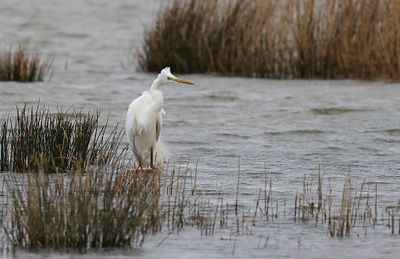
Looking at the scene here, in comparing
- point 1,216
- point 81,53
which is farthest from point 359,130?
point 81,53

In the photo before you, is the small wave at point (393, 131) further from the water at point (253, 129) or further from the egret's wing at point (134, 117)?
the egret's wing at point (134, 117)

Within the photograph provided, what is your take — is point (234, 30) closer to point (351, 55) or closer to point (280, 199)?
point (351, 55)

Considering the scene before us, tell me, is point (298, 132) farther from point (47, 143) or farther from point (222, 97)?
point (47, 143)

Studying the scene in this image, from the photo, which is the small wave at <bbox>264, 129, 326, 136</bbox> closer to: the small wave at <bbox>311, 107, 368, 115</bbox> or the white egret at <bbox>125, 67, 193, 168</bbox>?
the small wave at <bbox>311, 107, 368, 115</bbox>

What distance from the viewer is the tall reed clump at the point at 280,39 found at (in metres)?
15.2

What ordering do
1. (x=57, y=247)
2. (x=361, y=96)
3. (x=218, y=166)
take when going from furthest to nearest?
(x=361, y=96) → (x=218, y=166) → (x=57, y=247)

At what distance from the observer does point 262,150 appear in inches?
437

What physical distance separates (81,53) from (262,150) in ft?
32.1

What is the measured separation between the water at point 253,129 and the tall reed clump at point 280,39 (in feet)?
0.88

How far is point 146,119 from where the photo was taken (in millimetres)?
9500

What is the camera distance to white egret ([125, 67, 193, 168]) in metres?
9.48

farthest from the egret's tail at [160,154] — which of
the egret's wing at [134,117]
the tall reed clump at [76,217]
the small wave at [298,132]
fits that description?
the tall reed clump at [76,217]

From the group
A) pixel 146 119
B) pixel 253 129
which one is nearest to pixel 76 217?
pixel 146 119

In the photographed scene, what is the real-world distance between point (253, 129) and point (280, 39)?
3138 mm
